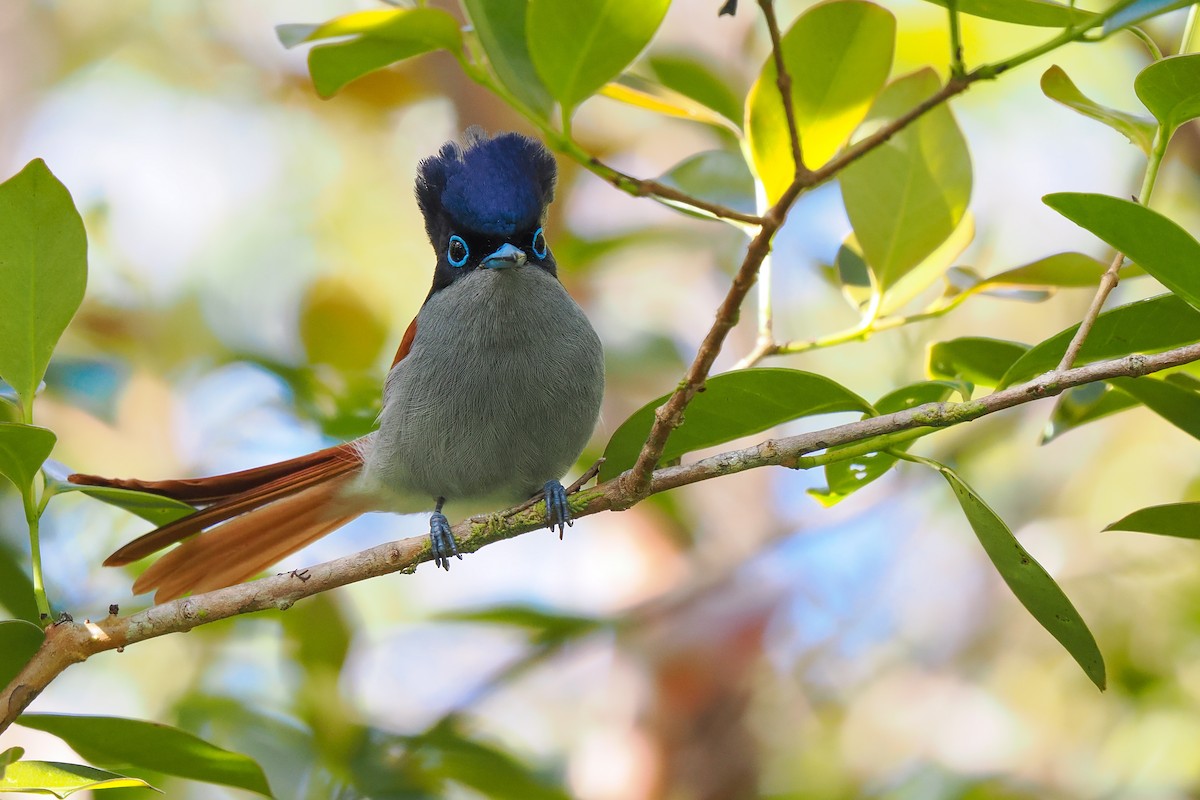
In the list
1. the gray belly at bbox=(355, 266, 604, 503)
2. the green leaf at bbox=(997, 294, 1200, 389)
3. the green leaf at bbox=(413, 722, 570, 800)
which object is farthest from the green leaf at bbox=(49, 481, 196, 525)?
the green leaf at bbox=(997, 294, 1200, 389)

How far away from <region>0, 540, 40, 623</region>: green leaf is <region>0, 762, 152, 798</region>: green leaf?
561mm

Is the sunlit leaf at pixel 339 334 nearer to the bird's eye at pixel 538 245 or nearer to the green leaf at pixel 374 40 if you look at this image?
the bird's eye at pixel 538 245

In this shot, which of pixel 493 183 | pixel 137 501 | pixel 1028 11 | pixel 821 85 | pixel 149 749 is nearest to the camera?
pixel 1028 11

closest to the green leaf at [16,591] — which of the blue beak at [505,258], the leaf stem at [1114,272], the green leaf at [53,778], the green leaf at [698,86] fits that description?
the green leaf at [53,778]

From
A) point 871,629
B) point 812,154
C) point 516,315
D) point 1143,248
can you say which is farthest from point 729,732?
point 1143,248

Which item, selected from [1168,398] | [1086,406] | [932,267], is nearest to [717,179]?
[932,267]

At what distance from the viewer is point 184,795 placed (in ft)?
11.4

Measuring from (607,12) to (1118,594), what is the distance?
3607 millimetres

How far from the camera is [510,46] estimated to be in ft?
5.04

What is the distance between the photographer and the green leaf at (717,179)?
2311 millimetres

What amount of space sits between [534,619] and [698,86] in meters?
1.49

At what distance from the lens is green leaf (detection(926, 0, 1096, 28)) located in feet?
4.70

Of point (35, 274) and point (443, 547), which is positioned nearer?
point (35, 274)

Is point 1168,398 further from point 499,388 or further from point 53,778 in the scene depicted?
point 53,778
